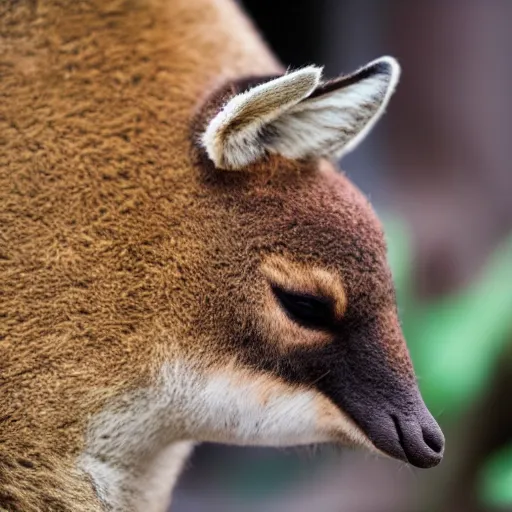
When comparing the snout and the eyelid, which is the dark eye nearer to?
the eyelid

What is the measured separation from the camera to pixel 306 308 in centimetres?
140

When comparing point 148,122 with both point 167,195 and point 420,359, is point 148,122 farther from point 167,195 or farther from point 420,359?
point 420,359

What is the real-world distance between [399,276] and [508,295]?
0.29m

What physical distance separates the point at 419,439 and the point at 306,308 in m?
0.29

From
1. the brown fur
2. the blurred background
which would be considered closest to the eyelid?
the brown fur

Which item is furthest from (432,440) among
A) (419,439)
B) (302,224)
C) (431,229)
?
(431,229)

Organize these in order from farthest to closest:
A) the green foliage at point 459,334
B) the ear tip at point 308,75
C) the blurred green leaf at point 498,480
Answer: the green foliage at point 459,334, the blurred green leaf at point 498,480, the ear tip at point 308,75

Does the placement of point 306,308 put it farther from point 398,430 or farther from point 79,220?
point 79,220

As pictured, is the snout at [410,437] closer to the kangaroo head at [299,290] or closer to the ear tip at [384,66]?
the kangaroo head at [299,290]

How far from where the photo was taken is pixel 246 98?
4.25 ft

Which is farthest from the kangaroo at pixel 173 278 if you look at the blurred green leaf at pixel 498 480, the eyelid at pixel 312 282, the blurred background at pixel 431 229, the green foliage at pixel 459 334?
the blurred background at pixel 431 229

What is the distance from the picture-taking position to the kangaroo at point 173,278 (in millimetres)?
1373

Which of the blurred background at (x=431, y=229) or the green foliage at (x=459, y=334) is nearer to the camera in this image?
the green foliage at (x=459, y=334)

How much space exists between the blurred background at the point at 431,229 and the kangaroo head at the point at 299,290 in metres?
0.64
